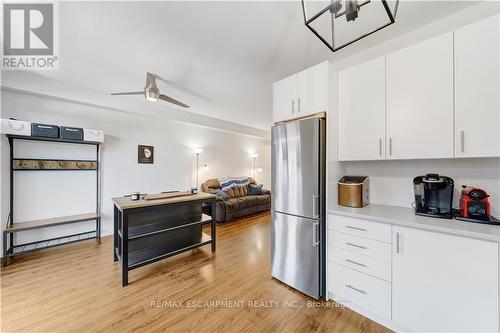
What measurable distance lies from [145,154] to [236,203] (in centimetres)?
241

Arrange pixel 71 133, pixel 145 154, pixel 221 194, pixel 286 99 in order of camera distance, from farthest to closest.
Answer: pixel 221 194 < pixel 145 154 < pixel 71 133 < pixel 286 99

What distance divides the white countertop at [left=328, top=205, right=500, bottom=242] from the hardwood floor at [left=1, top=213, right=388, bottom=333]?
930 mm

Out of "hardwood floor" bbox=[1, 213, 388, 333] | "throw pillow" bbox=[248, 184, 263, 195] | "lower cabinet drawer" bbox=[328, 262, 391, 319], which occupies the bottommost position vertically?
"hardwood floor" bbox=[1, 213, 388, 333]

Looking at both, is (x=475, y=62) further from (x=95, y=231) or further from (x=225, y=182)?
(x=95, y=231)

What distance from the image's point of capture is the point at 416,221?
151 cm

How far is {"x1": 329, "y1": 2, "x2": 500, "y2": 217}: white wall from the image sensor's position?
1613 mm

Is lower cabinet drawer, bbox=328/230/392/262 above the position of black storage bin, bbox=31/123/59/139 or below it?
Answer: below

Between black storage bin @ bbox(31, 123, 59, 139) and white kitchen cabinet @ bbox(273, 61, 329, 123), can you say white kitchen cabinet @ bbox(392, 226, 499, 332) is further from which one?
black storage bin @ bbox(31, 123, 59, 139)

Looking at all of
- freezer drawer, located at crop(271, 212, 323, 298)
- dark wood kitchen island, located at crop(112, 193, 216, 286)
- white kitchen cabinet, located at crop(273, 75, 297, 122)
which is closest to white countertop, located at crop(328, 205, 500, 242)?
freezer drawer, located at crop(271, 212, 323, 298)

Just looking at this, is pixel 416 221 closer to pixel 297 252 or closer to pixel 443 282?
pixel 443 282

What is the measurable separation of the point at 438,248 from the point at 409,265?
0.79ft

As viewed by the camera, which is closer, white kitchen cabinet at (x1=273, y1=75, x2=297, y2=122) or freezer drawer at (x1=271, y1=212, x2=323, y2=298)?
freezer drawer at (x1=271, y1=212, x2=323, y2=298)

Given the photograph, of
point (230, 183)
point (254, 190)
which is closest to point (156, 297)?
point (230, 183)

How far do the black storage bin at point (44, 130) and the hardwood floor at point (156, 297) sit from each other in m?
1.79
